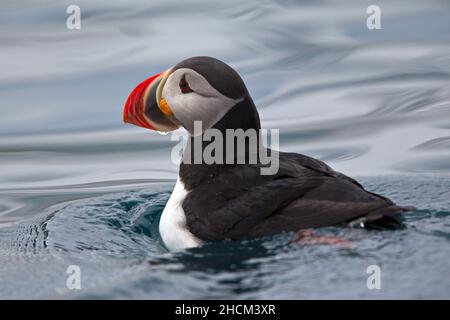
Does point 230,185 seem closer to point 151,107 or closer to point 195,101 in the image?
point 195,101

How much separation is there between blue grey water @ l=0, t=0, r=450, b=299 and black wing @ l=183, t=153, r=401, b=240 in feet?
0.36

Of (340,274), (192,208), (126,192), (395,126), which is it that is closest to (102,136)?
(126,192)

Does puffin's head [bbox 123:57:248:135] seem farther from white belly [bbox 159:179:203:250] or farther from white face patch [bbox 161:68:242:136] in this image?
white belly [bbox 159:179:203:250]

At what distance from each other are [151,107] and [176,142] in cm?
357

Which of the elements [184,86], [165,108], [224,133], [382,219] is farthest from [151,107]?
[382,219]

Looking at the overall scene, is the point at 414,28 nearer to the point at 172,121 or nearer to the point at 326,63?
the point at 326,63

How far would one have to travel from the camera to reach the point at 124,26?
494 inches

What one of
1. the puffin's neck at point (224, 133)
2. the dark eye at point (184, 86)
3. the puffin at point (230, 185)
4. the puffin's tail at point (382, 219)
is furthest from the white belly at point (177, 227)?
the puffin's tail at point (382, 219)

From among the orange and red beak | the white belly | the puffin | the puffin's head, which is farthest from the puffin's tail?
the orange and red beak

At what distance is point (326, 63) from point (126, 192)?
4.38m

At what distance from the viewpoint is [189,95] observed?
6531 mm

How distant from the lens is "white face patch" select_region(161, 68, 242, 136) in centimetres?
645

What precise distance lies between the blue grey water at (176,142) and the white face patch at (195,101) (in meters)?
0.95

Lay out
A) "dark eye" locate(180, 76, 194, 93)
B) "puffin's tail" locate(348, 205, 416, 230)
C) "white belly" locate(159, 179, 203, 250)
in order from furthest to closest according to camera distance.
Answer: "dark eye" locate(180, 76, 194, 93) → "white belly" locate(159, 179, 203, 250) → "puffin's tail" locate(348, 205, 416, 230)
